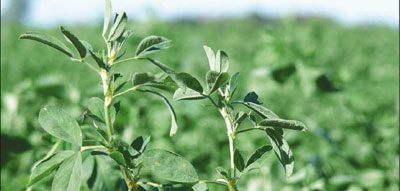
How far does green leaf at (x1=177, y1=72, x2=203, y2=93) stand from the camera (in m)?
0.69

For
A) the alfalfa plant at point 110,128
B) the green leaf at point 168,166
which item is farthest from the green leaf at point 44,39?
the green leaf at point 168,166

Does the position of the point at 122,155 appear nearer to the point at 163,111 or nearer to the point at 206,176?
the point at 206,176

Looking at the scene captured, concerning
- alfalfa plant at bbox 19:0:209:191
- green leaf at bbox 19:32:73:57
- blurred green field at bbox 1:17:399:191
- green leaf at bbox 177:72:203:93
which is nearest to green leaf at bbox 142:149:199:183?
alfalfa plant at bbox 19:0:209:191

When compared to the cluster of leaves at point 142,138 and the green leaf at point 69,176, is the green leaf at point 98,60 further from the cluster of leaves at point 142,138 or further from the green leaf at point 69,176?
the green leaf at point 69,176

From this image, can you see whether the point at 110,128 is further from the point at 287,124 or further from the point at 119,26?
the point at 287,124

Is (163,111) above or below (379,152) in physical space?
above

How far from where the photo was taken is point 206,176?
1731 millimetres

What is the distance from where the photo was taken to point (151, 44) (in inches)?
30.1

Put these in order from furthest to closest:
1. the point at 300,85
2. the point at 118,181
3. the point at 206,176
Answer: the point at 300,85 < the point at 206,176 < the point at 118,181

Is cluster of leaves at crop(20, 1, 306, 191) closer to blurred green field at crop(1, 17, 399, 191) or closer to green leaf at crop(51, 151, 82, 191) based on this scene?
green leaf at crop(51, 151, 82, 191)

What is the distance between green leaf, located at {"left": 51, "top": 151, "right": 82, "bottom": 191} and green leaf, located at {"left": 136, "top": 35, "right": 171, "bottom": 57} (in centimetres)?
19

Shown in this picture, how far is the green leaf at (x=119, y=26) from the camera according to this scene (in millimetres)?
753

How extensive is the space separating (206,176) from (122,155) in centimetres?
106

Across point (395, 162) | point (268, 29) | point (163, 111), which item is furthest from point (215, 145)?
point (395, 162)
